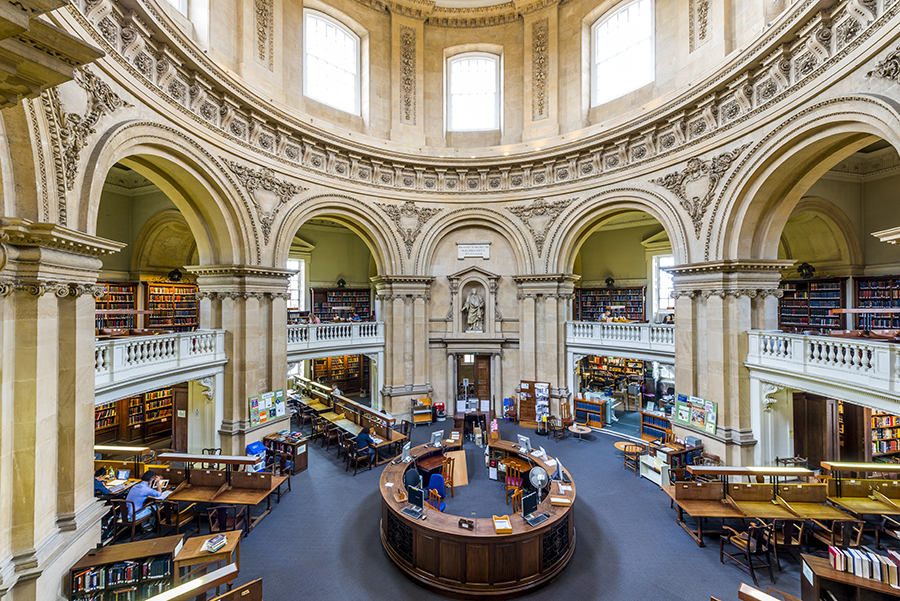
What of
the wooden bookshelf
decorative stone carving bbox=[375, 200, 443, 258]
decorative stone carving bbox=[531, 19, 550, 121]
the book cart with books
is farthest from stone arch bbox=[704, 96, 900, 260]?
the book cart with books

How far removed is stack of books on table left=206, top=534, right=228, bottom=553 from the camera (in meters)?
5.72

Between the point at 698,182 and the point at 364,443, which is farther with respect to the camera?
the point at 364,443

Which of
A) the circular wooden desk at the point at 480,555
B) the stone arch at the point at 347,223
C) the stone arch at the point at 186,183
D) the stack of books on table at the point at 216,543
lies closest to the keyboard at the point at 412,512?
the circular wooden desk at the point at 480,555

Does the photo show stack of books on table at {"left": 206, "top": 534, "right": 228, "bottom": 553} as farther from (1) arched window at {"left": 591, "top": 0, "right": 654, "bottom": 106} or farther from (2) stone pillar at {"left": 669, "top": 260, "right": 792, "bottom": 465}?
(1) arched window at {"left": 591, "top": 0, "right": 654, "bottom": 106}

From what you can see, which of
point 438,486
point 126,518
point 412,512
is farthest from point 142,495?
point 438,486

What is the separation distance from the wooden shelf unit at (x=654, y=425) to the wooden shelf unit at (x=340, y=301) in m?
11.8

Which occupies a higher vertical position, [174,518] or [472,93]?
[472,93]

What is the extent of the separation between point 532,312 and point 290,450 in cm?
883

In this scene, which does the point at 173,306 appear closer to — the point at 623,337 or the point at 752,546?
the point at 623,337

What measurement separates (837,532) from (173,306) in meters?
18.8

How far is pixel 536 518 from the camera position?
6.25 metres

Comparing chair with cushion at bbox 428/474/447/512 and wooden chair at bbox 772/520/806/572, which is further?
chair with cushion at bbox 428/474/447/512

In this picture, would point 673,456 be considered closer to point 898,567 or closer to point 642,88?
point 898,567

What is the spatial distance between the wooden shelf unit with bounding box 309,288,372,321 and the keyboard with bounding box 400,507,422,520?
1196 cm
